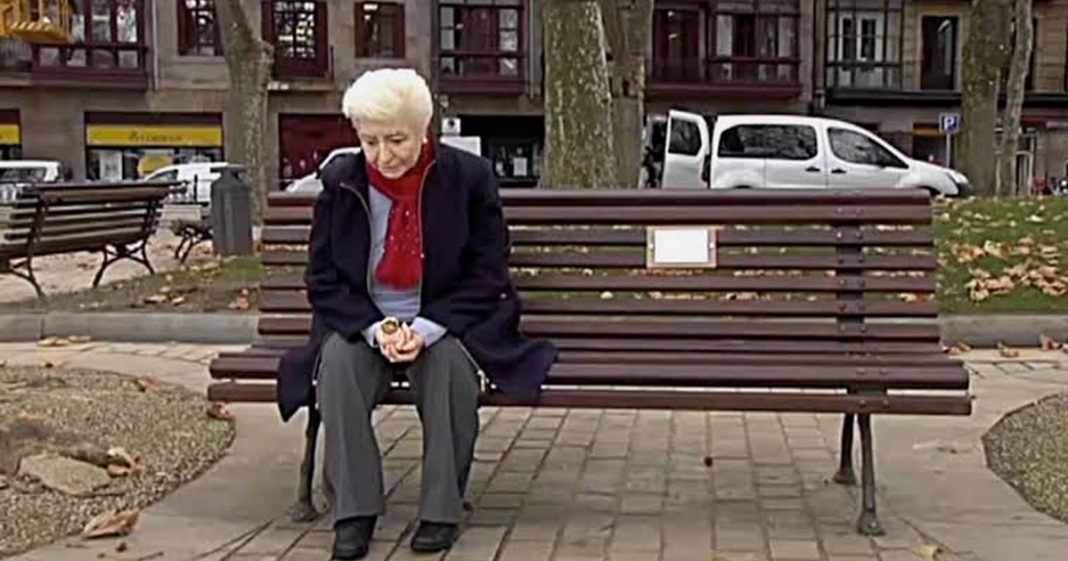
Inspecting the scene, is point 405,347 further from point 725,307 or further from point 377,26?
point 377,26

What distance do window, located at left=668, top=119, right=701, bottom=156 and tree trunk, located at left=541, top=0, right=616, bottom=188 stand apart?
1098 centimetres

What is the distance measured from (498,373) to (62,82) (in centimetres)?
3477

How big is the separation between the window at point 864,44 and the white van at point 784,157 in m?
17.9

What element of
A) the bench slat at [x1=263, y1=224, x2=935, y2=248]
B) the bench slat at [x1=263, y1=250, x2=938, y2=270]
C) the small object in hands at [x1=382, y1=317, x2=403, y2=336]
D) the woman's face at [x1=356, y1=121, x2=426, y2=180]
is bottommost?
the small object in hands at [x1=382, y1=317, x2=403, y2=336]

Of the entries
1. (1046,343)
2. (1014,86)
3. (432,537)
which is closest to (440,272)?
(432,537)

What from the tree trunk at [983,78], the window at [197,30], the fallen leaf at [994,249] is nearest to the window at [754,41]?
the window at [197,30]

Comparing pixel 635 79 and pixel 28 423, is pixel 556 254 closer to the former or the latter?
pixel 28 423

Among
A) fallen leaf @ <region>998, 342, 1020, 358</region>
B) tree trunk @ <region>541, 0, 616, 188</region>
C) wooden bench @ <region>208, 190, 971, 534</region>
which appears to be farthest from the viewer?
tree trunk @ <region>541, 0, 616, 188</region>

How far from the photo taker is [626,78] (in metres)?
18.7

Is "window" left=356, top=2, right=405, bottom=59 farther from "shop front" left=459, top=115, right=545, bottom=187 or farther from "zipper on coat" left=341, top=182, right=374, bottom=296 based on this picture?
"zipper on coat" left=341, top=182, right=374, bottom=296

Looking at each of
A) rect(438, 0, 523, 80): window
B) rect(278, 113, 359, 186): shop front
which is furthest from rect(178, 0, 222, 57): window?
rect(438, 0, 523, 80): window

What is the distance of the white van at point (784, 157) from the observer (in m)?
21.8

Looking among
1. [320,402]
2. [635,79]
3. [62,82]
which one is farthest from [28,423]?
[62,82]

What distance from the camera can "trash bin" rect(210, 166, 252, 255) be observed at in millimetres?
13155
